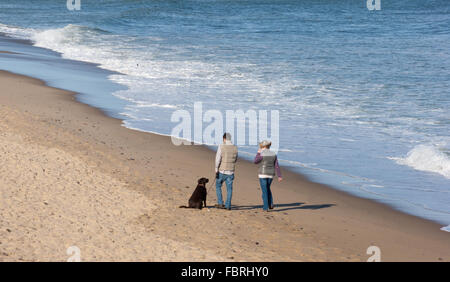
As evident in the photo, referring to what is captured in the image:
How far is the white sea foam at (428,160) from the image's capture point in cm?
1394

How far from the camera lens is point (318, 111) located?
20.2 meters

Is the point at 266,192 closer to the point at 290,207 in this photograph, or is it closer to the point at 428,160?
the point at 290,207

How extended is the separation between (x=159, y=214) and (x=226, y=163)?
1.52 metres

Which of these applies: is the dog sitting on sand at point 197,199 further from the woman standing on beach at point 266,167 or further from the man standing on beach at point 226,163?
the woman standing on beach at point 266,167

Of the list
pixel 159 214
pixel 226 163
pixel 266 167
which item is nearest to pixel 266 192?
pixel 266 167

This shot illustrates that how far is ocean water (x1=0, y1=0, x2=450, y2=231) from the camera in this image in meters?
14.1

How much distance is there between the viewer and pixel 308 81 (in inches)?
1045

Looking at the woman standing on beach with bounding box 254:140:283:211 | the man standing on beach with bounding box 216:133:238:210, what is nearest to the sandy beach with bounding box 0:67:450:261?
the man standing on beach with bounding box 216:133:238:210

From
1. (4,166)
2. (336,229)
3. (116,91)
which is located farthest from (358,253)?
(116,91)

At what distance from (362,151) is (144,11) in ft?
188

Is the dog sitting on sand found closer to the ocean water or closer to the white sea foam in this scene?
the ocean water

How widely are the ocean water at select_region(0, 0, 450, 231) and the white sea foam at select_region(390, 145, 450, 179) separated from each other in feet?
0.08

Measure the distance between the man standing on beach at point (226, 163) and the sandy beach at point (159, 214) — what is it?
0.29 meters

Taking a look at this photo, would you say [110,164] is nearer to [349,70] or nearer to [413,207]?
[413,207]
